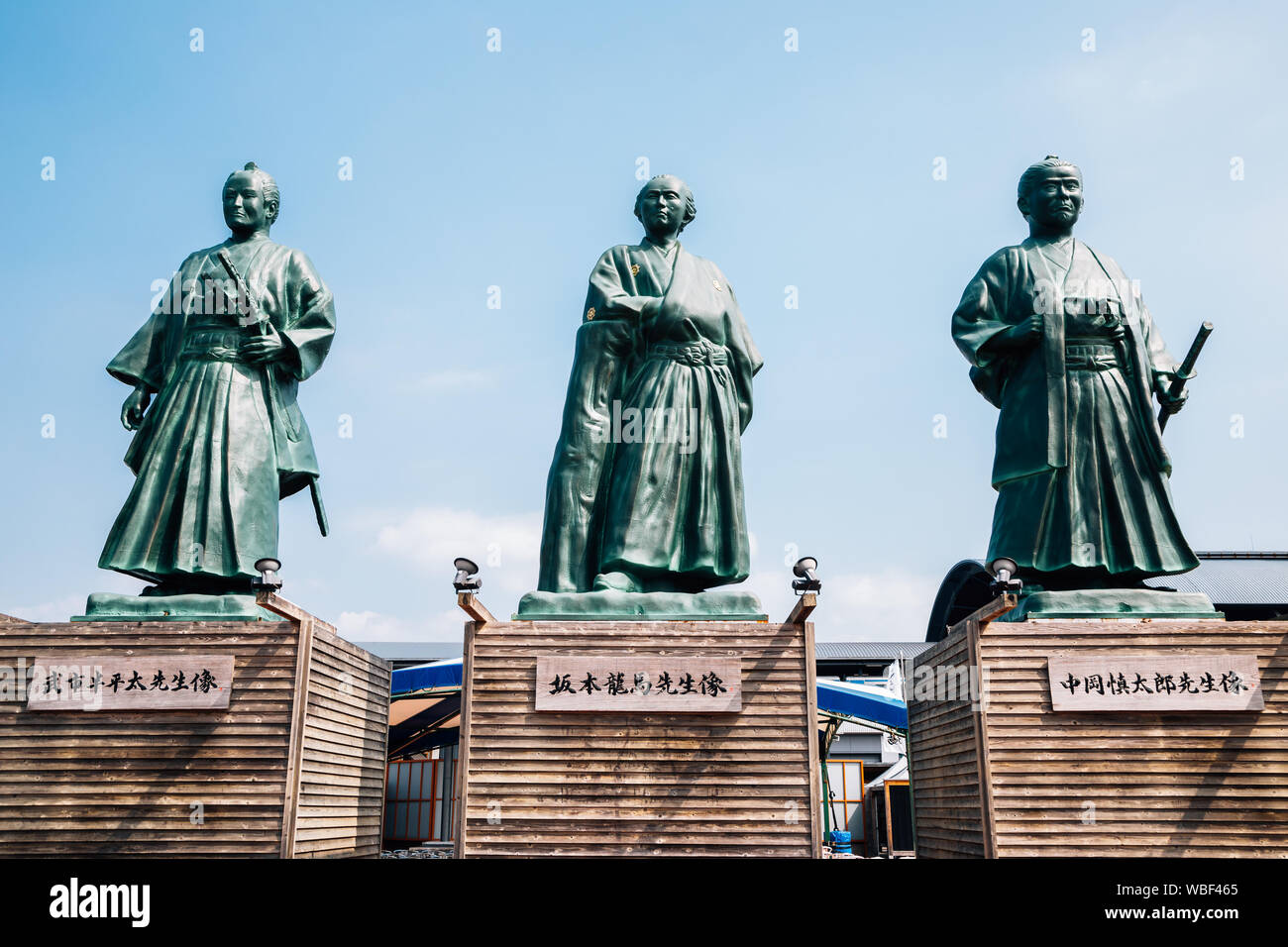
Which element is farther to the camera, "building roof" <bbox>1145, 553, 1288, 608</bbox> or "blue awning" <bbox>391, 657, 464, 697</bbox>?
"building roof" <bbox>1145, 553, 1288, 608</bbox>

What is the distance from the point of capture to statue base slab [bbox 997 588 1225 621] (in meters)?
9.06

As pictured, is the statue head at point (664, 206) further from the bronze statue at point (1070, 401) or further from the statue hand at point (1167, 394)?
the statue hand at point (1167, 394)

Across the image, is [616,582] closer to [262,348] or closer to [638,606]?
[638,606]

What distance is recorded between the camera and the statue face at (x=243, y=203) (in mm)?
10360

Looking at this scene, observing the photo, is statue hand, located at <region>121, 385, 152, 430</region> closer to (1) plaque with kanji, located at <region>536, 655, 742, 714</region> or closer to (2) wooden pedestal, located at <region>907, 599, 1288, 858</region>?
(1) plaque with kanji, located at <region>536, 655, 742, 714</region>

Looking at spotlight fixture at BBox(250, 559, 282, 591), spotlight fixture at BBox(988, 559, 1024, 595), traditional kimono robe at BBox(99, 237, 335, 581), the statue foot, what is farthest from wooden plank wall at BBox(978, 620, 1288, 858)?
traditional kimono robe at BBox(99, 237, 335, 581)

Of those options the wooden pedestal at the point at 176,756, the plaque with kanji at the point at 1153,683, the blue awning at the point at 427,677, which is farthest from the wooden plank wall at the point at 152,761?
the blue awning at the point at 427,677

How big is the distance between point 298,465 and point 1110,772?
738 cm

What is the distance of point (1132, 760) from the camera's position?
27.3 feet

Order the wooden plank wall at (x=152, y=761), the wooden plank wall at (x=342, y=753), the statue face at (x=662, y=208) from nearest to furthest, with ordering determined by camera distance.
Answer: the wooden plank wall at (x=152, y=761)
the wooden plank wall at (x=342, y=753)
the statue face at (x=662, y=208)

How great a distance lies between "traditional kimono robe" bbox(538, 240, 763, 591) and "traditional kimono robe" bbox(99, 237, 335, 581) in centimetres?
250

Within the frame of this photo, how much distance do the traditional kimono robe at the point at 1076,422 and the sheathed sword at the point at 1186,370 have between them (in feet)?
0.69

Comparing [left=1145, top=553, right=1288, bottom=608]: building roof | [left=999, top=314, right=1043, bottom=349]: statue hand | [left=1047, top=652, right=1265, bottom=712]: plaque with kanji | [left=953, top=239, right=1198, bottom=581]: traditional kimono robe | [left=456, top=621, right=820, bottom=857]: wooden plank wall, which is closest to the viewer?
[left=456, top=621, right=820, bottom=857]: wooden plank wall

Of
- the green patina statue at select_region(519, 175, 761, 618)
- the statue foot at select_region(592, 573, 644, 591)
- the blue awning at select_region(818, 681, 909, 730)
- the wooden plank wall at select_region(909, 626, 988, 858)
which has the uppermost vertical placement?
the green patina statue at select_region(519, 175, 761, 618)
